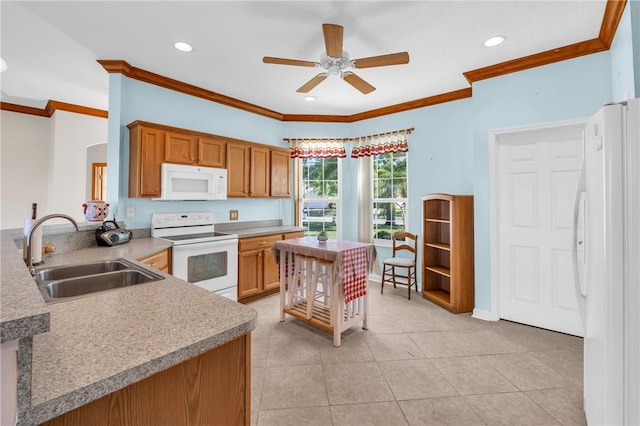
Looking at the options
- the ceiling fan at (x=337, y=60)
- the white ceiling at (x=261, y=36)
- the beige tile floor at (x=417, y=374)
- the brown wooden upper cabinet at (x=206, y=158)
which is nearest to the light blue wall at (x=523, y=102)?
the white ceiling at (x=261, y=36)

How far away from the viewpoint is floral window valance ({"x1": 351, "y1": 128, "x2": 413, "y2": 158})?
4.26 metres

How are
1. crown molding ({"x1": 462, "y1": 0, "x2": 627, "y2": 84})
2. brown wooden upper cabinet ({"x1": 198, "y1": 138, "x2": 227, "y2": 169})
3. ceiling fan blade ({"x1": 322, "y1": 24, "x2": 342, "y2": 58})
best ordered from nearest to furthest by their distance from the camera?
ceiling fan blade ({"x1": 322, "y1": 24, "x2": 342, "y2": 58}) → crown molding ({"x1": 462, "y1": 0, "x2": 627, "y2": 84}) → brown wooden upper cabinet ({"x1": 198, "y1": 138, "x2": 227, "y2": 169})

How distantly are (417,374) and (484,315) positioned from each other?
147 cm

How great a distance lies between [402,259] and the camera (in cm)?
400

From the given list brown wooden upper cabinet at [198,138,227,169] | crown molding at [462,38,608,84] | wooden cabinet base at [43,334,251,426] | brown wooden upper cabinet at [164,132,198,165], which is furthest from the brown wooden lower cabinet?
crown molding at [462,38,608,84]

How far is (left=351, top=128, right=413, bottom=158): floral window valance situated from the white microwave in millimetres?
2210

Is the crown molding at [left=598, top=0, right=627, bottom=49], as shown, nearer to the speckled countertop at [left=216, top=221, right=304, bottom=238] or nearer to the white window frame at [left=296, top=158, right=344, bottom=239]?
the white window frame at [left=296, top=158, right=344, bottom=239]

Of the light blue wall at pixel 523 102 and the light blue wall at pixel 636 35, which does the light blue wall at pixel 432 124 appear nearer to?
the light blue wall at pixel 523 102

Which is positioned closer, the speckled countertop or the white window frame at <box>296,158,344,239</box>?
the speckled countertop

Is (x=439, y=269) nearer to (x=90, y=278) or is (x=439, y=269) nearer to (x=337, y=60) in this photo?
(x=337, y=60)

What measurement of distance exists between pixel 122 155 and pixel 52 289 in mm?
2037

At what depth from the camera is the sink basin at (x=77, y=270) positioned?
1659mm

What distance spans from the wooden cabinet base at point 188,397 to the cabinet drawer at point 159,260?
168 centimetres

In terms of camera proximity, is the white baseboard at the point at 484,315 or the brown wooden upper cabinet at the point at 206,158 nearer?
the brown wooden upper cabinet at the point at 206,158
